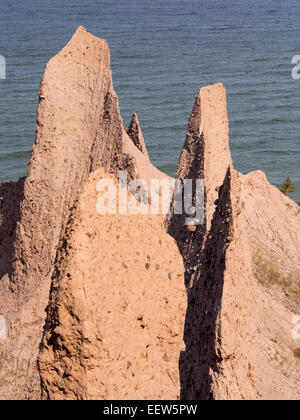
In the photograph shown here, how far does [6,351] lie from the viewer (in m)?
12.5

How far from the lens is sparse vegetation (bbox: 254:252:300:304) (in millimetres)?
17906

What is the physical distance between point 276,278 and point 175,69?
62.3 meters

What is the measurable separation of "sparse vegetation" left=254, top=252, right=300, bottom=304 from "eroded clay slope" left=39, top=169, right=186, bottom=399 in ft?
34.1

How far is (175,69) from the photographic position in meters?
77.8

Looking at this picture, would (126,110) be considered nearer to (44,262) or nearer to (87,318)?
(44,262)

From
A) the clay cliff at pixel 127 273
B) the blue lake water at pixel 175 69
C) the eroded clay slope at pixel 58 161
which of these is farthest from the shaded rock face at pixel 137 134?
the blue lake water at pixel 175 69

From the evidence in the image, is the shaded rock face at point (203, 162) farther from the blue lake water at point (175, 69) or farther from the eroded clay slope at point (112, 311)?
the blue lake water at point (175, 69)

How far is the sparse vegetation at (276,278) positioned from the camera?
17.9 meters

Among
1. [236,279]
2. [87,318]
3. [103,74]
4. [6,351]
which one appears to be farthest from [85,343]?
[103,74]

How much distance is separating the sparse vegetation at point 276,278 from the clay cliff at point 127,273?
0.04 metres

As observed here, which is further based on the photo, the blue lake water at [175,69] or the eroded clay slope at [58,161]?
the blue lake water at [175,69]

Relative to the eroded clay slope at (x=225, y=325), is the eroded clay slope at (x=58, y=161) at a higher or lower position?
higher

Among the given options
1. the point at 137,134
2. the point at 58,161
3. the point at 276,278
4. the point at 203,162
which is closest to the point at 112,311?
the point at 203,162

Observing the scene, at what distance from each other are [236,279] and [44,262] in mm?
4726
